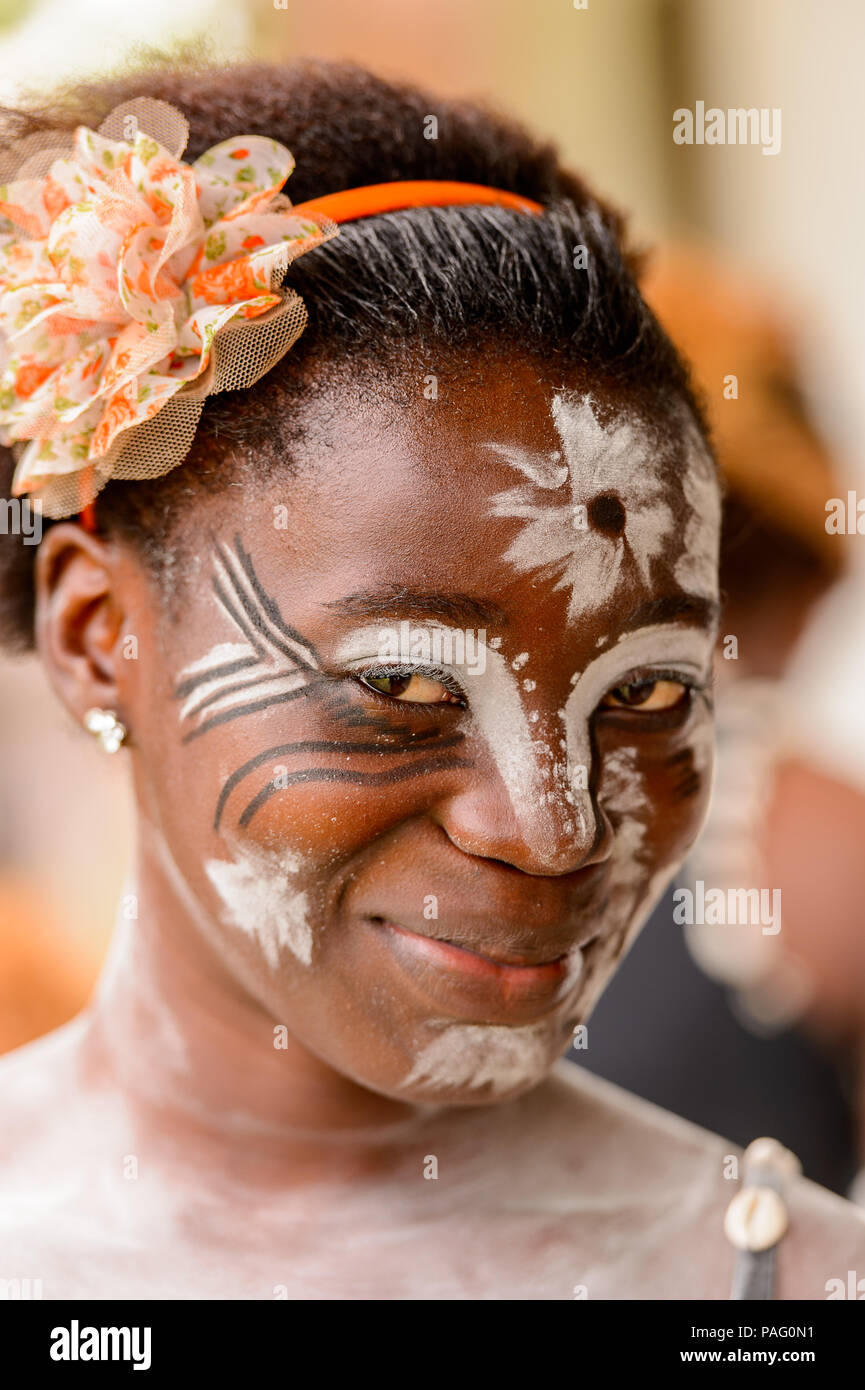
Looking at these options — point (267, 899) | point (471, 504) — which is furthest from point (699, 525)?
point (267, 899)

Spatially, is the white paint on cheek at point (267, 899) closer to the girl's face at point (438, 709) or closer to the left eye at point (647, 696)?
the girl's face at point (438, 709)

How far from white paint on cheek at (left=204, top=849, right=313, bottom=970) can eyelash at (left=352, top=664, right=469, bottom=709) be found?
14 cm

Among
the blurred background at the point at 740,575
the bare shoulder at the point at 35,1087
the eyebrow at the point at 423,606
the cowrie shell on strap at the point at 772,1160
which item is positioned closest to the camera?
the eyebrow at the point at 423,606

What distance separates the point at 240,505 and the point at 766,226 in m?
2.69

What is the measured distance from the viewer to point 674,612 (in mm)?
1104

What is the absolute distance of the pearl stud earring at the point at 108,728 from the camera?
121 cm

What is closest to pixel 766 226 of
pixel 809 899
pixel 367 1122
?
pixel 809 899

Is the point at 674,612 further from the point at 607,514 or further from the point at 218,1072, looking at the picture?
the point at 218,1072

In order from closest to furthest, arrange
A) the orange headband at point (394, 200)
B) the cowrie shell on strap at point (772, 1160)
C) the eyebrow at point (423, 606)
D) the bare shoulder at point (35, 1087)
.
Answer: the eyebrow at point (423, 606), the orange headband at point (394, 200), the cowrie shell on strap at point (772, 1160), the bare shoulder at point (35, 1087)

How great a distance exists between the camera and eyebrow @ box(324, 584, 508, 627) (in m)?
1.02

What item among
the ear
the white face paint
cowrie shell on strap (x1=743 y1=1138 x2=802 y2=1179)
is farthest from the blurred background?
cowrie shell on strap (x1=743 y1=1138 x2=802 y2=1179)

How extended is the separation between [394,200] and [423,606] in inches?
14.4

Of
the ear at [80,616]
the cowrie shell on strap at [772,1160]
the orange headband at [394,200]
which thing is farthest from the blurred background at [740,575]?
the cowrie shell on strap at [772,1160]
